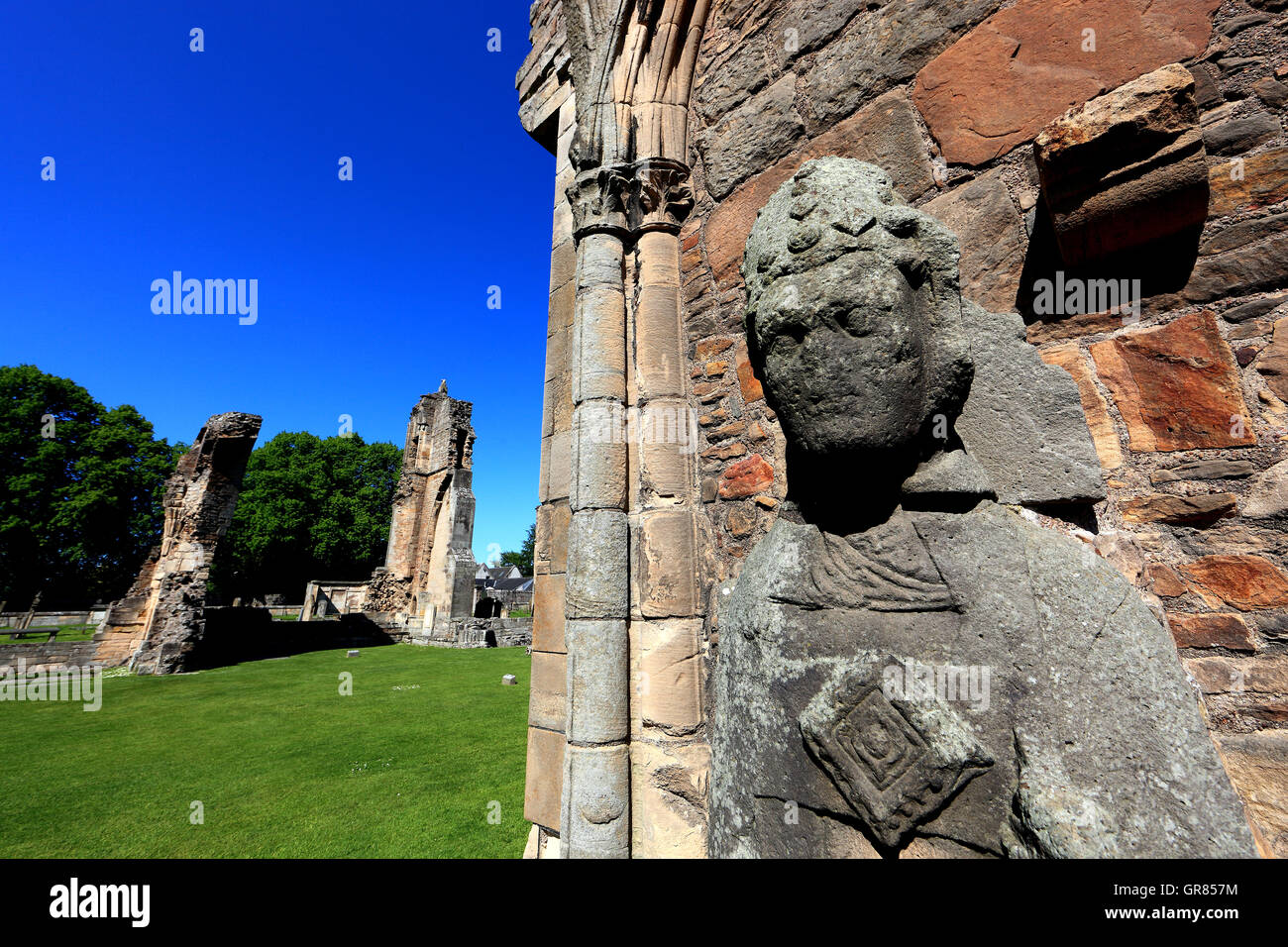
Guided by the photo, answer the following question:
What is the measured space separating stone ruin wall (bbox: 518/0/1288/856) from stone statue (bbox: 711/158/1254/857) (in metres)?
0.21

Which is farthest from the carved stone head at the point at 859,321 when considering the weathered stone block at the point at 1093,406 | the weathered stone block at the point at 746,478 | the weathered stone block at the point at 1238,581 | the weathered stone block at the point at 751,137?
the weathered stone block at the point at 751,137

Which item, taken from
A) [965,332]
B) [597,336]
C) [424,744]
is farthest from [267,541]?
[965,332]

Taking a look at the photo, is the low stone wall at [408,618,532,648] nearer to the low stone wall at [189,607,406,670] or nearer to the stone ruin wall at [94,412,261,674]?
the low stone wall at [189,607,406,670]

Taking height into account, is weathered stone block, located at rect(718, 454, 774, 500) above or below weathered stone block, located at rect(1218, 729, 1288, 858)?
above

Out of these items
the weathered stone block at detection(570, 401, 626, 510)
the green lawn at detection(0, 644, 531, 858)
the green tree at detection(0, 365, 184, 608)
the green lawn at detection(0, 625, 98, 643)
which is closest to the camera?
the weathered stone block at detection(570, 401, 626, 510)

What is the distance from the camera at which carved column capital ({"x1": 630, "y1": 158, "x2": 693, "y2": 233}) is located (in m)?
3.17

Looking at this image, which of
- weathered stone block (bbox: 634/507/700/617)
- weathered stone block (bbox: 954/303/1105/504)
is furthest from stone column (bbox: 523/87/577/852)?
weathered stone block (bbox: 954/303/1105/504)

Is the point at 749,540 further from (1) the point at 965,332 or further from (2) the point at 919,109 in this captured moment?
(2) the point at 919,109

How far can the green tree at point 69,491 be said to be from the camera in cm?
2122

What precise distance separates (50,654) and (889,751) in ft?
59.2

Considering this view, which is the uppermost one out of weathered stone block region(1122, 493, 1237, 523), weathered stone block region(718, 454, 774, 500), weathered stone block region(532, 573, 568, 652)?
weathered stone block region(718, 454, 774, 500)

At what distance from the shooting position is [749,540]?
2617 mm

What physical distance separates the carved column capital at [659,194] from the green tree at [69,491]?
2926 cm

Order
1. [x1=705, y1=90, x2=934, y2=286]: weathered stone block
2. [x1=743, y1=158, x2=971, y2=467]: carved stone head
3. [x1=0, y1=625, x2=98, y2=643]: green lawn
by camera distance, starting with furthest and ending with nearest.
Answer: [x1=0, y1=625, x2=98, y2=643]: green lawn → [x1=705, y1=90, x2=934, y2=286]: weathered stone block → [x1=743, y1=158, x2=971, y2=467]: carved stone head
